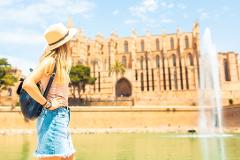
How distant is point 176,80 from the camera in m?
70.3

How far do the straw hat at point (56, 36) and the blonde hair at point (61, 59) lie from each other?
46mm

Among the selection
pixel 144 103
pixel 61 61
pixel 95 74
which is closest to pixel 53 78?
pixel 61 61

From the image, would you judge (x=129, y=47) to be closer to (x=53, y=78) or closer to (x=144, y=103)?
(x=144, y=103)

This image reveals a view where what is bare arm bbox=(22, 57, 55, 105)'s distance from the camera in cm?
290

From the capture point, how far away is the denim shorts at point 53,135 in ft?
9.70

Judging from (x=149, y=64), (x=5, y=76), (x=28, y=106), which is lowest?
(x=28, y=106)

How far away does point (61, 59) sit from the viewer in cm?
320

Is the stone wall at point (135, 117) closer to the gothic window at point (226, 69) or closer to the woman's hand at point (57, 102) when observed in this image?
the gothic window at point (226, 69)

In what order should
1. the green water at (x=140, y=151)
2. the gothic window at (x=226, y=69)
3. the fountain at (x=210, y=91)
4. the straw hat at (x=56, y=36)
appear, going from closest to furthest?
the straw hat at (x=56, y=36) < the green water at (x=140, y=151) < the fountain at (x=210, y=91) < the gothic window at (x=226, y=69)

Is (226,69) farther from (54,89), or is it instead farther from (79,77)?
(54,89)

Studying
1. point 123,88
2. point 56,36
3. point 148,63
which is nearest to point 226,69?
point 148,63

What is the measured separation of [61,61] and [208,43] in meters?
33.8

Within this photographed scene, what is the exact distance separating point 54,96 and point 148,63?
227 ft

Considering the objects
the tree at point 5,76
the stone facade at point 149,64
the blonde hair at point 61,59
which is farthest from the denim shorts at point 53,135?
the stone facade at point 149,64
